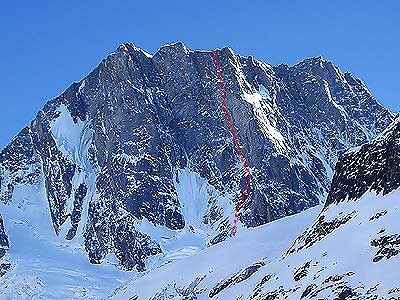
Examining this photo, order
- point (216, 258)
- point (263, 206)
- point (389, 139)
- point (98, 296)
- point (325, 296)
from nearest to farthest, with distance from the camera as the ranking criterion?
point (325, 296)
point (389, 139)
point (216, 258)
point (98, 296)
point (263, 206)

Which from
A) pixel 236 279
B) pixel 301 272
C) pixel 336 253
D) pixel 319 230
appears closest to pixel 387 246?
pixel 336 253

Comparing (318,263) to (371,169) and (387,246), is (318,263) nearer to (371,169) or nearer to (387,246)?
(387,246)

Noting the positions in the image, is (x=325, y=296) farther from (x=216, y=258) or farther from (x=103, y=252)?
(x=103, y=252)

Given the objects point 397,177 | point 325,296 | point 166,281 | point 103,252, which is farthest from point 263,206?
point 325,296

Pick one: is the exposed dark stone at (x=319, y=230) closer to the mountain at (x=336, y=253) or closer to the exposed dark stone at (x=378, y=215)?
the mountain at (x=336, y=253)

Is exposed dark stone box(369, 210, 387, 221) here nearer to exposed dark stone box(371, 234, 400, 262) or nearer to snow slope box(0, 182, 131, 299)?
exposed dark stone box(371, 234, 400, 262)

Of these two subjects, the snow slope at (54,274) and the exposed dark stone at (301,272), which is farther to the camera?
the snow slope at (54,274)

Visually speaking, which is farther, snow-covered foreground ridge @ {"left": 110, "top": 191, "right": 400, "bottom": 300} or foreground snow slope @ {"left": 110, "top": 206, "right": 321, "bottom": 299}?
foreground snow slope @ {"left": 110, "top": 206, "right": 321, "bottom": 299}

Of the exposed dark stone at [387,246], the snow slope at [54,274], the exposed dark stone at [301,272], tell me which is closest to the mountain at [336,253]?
the exposed dark stone at [387,246]

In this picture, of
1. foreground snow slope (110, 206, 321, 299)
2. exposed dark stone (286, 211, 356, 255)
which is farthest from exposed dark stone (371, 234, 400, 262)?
foreground snow slope (110, 206, 321, 299)
